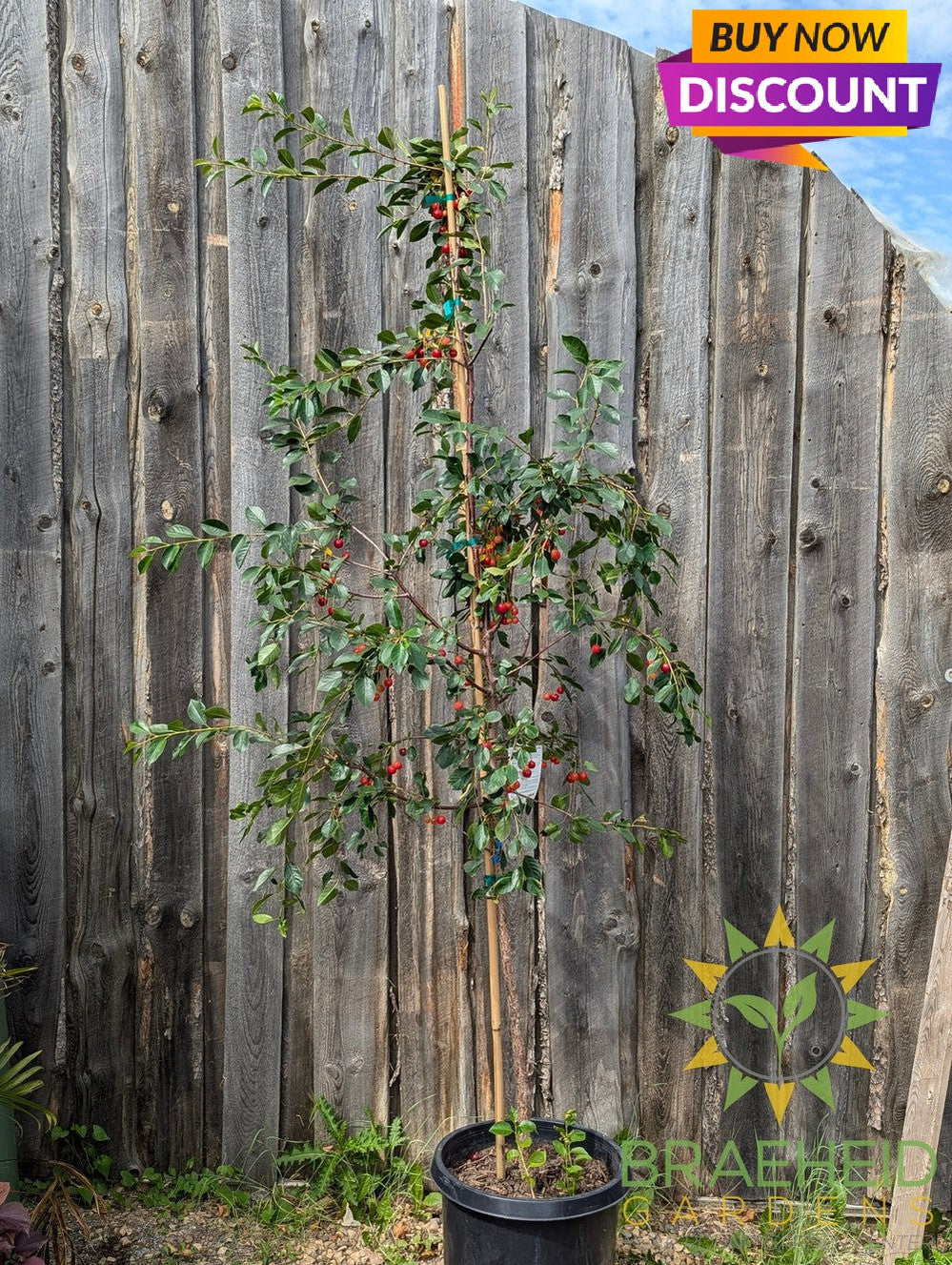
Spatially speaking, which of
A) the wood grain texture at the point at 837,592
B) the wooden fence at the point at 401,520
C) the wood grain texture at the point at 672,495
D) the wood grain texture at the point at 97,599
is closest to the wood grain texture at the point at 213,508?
the wooden fence at the point at 401,520

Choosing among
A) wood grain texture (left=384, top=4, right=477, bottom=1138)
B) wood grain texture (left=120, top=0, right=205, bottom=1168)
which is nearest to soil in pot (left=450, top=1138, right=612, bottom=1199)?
wood grain texture (left=384, top=4, right=477, bottom=1138)

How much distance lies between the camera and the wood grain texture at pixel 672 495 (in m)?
2.36

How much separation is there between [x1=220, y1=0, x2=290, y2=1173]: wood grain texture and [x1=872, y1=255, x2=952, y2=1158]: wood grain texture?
1358mm

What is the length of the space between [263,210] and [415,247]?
1.12 ft

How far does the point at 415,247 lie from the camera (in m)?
2.36

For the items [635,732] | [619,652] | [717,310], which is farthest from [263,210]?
→ [635,732]

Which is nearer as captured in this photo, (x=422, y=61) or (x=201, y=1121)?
(x=422, y=61)

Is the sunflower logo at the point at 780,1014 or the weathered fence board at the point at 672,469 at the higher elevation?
the weathered fence board at the point at 672,469

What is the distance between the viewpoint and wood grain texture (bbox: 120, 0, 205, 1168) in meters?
2.33

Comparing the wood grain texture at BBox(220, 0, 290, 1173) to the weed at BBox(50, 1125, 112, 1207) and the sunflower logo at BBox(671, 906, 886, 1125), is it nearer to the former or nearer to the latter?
the weed at BBox(50, 1125, 112, 1207)

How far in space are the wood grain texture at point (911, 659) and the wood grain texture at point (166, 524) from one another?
155cm

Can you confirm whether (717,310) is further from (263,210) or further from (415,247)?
(263,210)

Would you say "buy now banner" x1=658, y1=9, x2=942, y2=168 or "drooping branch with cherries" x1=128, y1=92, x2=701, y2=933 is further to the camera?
"buy now banner" x1=658, y1=9, x2=942, y2=168

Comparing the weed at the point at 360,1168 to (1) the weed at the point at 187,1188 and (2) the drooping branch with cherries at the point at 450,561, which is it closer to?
(1) the weed at the point at 187,1188
